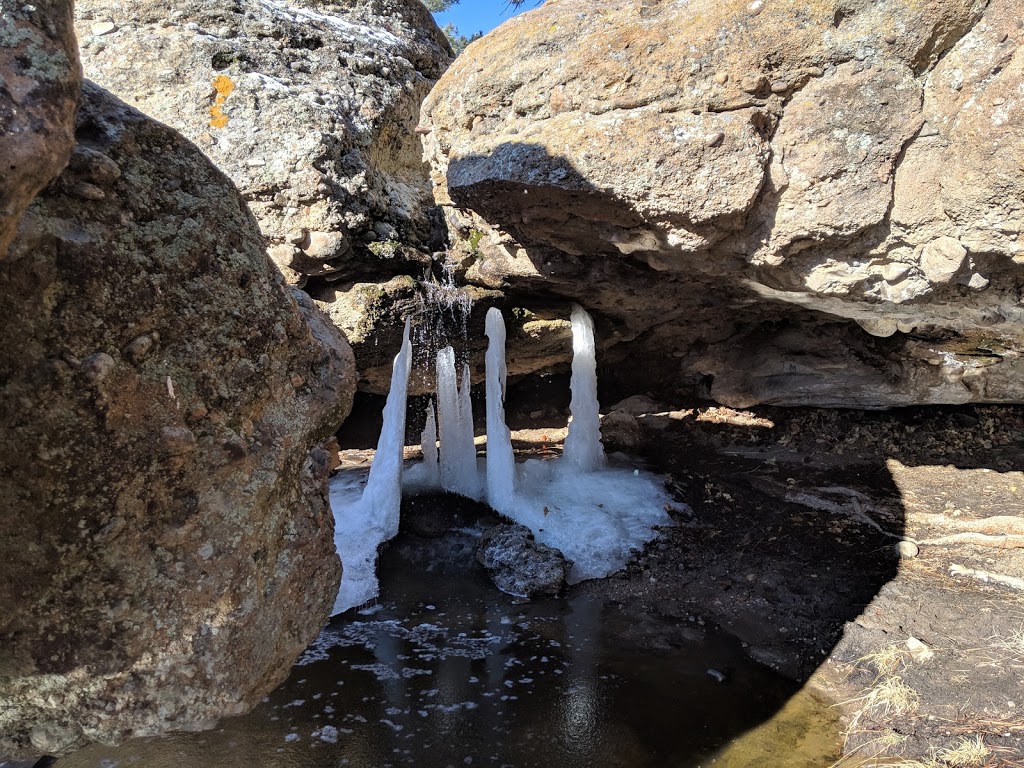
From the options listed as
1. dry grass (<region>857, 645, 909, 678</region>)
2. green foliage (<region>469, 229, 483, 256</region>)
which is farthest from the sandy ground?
green foliage (<region>469, 229, 483, 256</region>)

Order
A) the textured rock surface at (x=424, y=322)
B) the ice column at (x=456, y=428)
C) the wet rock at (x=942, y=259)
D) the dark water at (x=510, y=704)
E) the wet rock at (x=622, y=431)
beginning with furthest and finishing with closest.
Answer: the wet rock at (x=622, y=431) < the ice column at (x=456, y=428) < the textured rock surface at (x=424, y=322) < the wet rock at (x=942, y=259) < the dark water at (x=510, y=704)

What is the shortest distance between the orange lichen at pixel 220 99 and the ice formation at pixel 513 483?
3.11m

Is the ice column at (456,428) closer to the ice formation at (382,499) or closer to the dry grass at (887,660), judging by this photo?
the ice formation at (382,499)

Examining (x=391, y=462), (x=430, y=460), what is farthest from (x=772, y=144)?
(x=430, y=460)

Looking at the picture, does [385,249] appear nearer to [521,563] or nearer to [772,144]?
[521,563]

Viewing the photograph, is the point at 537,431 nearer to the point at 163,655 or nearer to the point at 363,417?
the point at 363,417

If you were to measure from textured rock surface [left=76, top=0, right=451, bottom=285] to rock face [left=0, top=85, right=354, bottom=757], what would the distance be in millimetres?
4814

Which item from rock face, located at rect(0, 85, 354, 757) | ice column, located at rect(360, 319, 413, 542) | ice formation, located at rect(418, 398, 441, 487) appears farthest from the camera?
ice formation, located at rect(418, 398, 441, 487)

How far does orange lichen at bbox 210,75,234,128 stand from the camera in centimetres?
695

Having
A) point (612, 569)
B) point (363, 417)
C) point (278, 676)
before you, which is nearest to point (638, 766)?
point (278, 676)

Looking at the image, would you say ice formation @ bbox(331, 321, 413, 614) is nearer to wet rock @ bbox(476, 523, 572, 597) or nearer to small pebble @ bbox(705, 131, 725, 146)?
wet rock @ bbox(476, 523, 572, 597)

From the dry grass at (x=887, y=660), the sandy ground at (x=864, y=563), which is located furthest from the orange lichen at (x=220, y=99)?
the dry grass at (x=887, y=660)

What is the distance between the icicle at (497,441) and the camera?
24.2 feet

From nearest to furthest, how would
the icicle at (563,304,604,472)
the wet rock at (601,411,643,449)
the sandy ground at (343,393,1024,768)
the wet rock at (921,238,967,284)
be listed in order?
the sandy ground at (343,393,1024,768), the wet rock at (921,238,967,284), the icicle at (563,304,604,472), the wet rock at (601,411,643,449)
